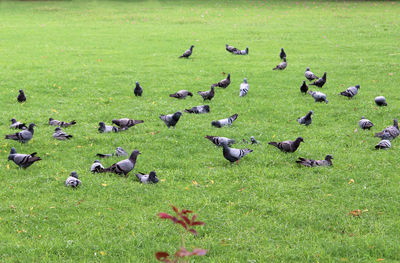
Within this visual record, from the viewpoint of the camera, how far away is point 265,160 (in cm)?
885

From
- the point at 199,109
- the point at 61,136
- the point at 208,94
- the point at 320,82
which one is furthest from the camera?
the point at 320,82

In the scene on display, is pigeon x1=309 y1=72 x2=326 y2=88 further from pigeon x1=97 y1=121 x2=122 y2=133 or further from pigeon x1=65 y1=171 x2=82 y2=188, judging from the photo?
pigeon x1=65 y1=171 x2=82 y2=188

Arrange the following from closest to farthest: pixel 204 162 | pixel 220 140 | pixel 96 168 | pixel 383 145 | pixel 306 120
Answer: pixel 96 168 → pixel 204 162 → pixel 383 145 → pixel 220 140 → pixel 306 120

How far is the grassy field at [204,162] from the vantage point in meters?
6.04

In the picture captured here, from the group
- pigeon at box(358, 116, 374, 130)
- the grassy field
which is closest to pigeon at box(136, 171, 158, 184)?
the grassy field

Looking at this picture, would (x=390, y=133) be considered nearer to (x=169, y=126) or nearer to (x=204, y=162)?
(x=204, y=162)

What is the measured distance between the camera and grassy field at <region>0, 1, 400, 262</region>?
604 centimetres

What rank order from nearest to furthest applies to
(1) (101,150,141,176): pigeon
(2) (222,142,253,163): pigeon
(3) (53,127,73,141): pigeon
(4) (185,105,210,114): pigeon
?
(1) (101,150,141,176): pigeon → (2) (222,142,253,163): pigeon → (3) (53,127,73,141): pigeon → (4) (185,105,210,114): pigeon

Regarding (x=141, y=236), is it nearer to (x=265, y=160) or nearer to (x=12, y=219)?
(x=12, y=219)

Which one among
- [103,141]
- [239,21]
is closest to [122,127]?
[103,141]

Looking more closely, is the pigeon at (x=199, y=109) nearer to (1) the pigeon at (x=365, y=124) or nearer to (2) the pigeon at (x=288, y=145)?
(2) the pigeon at (x=288, y=145)

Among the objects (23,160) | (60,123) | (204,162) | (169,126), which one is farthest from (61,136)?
(204,162)

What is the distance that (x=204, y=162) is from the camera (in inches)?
348

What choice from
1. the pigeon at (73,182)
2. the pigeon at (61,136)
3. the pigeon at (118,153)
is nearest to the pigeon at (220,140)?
the pigeon at (118,153)
